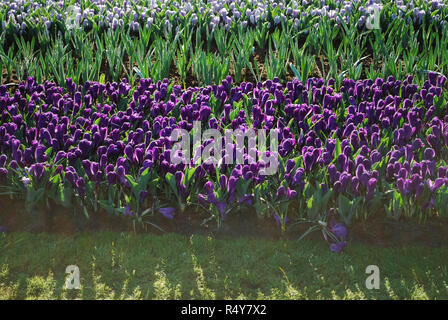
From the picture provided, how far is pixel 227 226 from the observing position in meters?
3.19

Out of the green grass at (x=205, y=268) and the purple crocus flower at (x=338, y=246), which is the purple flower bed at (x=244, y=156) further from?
the green grass at (x=205, y=268)

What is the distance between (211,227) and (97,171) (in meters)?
0.74

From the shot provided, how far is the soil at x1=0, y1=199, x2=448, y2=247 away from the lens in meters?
3.09

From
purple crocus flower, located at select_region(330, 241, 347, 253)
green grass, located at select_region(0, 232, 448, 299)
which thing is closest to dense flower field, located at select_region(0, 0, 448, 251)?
purple crocus flower, located at select_region(330, 241, 347, 253)

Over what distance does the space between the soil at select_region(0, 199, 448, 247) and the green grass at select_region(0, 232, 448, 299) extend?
7 centimetres

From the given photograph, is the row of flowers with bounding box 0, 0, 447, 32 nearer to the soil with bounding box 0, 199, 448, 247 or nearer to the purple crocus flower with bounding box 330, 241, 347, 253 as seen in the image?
the soil with bounding box 0, 199, 448, 247

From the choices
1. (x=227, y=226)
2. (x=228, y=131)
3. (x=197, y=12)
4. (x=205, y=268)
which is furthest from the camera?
(x=197, y=12)

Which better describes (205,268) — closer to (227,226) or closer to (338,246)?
(227,226)

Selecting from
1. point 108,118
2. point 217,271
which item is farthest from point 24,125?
point 217,271

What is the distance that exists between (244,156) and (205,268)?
0.73 metres

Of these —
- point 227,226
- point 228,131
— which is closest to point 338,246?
point 227,226

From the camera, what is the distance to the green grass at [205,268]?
273 centimetres

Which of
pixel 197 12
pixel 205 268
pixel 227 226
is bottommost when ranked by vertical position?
pixel 205 268
